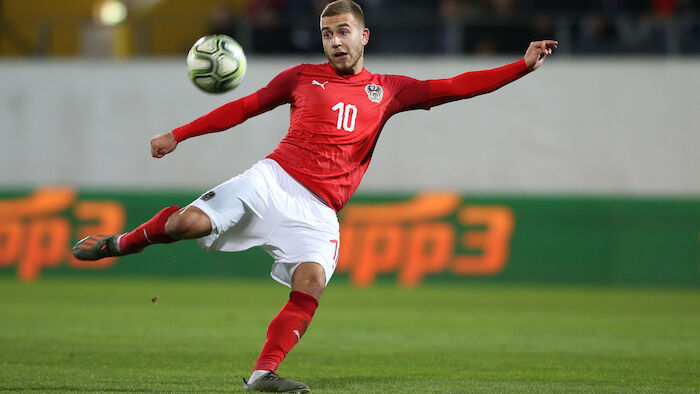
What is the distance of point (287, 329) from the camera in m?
5.61

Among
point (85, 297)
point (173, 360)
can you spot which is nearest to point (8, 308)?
point (85, 297)

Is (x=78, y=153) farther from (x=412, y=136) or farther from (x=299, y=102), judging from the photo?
(x=299, y=102)

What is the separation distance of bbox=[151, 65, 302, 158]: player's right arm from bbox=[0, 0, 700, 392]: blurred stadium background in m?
7.06

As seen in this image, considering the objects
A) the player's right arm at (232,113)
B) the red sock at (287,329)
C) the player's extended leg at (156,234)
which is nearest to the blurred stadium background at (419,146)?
the player's extended leg at (156,234)

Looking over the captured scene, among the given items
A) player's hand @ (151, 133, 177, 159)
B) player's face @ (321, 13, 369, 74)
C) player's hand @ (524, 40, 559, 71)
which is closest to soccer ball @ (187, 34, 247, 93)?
player's hand @ (151, 133, 177, 159)

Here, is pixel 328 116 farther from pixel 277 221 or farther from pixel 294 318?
pixel 294 318

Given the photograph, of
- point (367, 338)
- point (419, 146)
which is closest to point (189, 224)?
point (367, 338)

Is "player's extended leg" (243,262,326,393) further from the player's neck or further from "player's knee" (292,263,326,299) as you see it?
the player's neck

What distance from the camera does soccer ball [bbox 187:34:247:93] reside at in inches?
235

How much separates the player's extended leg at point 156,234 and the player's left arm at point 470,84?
1512 millimetres

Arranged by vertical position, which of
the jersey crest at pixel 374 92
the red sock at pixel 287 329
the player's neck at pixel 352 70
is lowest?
the red sock at pixel 287 329

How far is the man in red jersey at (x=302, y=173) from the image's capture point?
5617 millimetres

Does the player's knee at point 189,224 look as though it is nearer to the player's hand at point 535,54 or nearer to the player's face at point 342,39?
the player's face at point 342,39

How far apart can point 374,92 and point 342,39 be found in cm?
37
